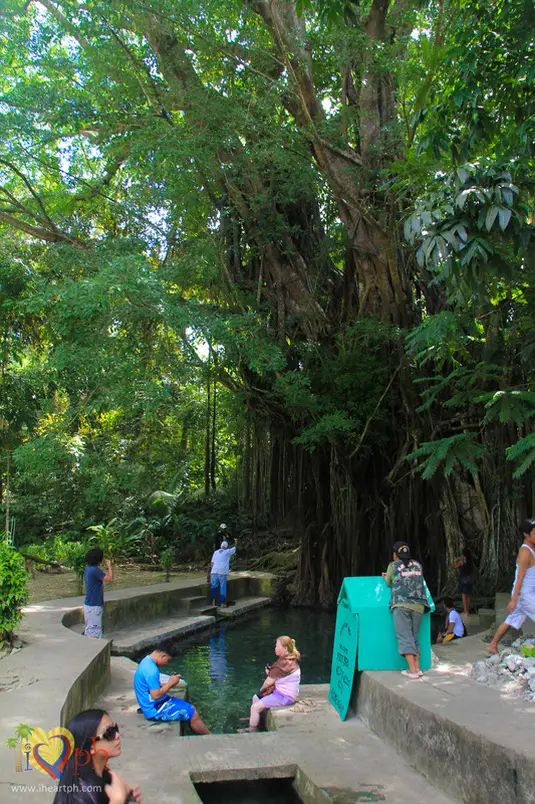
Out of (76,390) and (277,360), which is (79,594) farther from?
(277,360)

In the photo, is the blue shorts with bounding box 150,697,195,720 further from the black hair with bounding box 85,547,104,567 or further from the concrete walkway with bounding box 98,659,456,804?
the black hair with bounding box 85,547,104,567

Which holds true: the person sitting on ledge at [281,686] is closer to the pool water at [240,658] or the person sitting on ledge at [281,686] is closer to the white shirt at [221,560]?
the pool water at [240,658]

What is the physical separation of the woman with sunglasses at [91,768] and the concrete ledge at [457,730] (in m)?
2.02

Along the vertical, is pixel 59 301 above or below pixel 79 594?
above

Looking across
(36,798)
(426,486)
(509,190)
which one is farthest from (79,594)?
(509,190)

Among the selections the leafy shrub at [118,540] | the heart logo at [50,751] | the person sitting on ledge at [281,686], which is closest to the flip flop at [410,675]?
the person sitting on ledge at [281,686]

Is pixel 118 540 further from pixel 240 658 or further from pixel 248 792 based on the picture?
pixel 248 792

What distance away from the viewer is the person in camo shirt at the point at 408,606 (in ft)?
17.3

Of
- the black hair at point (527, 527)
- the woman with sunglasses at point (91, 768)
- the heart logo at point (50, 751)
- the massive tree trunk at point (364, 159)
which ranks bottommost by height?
the heart logo at point (50, 751)

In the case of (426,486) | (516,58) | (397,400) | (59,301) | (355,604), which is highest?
(516,58)

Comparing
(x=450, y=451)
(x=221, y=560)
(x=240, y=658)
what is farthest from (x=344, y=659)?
(x=221, y=560)

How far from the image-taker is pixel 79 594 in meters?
10.8

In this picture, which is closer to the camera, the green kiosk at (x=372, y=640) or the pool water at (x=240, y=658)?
the green kiosk at (x=372, y=640)

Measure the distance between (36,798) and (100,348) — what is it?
24.6 feet
